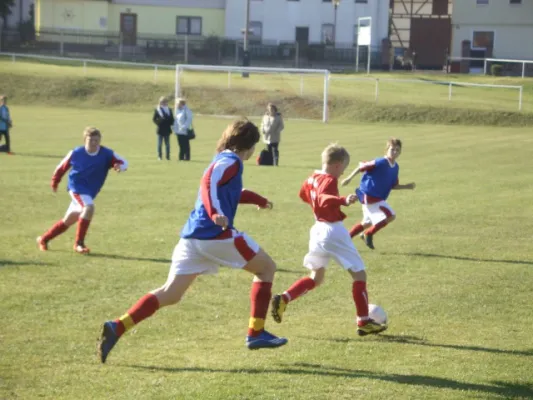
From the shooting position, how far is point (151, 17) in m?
75.1

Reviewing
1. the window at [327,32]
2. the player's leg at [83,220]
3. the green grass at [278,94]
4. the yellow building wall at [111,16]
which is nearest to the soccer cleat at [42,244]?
the player's leg at [83,220]

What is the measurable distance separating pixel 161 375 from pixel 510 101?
146 ft

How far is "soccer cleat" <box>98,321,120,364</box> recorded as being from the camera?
7.41 meters

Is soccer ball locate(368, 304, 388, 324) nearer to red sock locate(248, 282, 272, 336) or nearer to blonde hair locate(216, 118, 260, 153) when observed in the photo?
red sock locate(248, 282, 272, 336)

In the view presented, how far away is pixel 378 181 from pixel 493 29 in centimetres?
6133

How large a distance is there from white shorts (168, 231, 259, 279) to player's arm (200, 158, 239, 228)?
25cm

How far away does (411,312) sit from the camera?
9.84 m

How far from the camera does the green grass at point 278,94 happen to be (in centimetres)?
4556

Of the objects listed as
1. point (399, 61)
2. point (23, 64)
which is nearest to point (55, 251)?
point (23, 64)

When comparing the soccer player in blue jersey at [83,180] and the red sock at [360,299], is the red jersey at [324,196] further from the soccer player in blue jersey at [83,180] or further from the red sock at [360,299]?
the soccer player in blue jersey at [83,180]

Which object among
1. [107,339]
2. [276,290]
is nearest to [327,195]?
[107,339]

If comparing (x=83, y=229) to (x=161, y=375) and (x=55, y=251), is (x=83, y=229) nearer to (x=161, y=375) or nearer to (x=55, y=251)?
(x=55, y=251)

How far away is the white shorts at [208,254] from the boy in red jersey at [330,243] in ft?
3.54

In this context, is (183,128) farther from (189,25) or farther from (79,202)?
(189,25)
